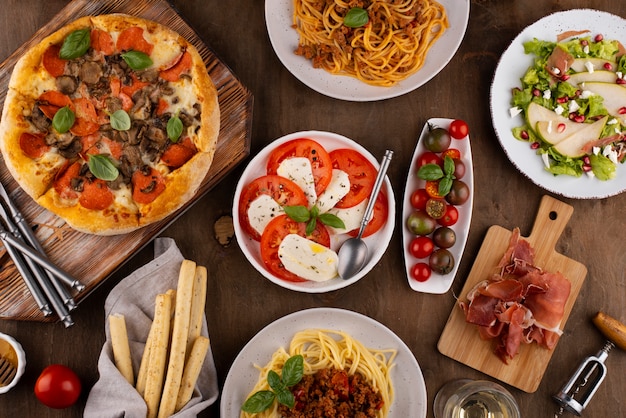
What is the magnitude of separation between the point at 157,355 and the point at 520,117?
2.68m

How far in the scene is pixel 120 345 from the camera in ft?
12.3

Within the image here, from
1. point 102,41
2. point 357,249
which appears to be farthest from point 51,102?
point 357,249

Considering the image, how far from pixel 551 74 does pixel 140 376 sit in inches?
124

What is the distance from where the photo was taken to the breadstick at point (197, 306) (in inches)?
152

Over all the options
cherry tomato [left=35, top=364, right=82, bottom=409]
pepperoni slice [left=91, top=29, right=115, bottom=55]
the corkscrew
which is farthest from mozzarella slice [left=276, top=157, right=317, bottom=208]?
the corkscrew

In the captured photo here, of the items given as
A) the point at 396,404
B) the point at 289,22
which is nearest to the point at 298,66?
the point at 289,22

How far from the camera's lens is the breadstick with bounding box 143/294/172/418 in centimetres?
369

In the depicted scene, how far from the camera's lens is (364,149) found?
3.90m

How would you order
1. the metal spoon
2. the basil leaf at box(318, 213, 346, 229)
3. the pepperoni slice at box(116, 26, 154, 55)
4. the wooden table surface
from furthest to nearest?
1. the wooden table surface
2. the metal spoon
3. the basil leaf at box(318, 213, 346, 229)
4. the pepperoni slice at box(116, 26, 154, 55)

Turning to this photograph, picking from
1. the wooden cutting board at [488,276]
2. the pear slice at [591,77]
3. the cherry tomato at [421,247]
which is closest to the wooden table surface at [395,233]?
the wooden cutting board at [488,276]

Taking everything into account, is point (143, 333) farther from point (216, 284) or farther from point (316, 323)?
point (316, 323)

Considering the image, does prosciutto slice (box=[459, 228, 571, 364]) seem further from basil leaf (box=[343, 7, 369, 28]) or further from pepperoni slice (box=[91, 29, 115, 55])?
pepperoni slice (box=[91, 29, 115, 55])

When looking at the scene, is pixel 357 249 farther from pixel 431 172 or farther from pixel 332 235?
pixel 431 172

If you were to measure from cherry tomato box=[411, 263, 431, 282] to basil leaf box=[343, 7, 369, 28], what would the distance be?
4.93ft
